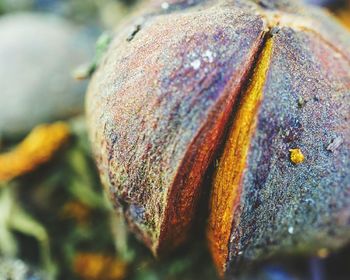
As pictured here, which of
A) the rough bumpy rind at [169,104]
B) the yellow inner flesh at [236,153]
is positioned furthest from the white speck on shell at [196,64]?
the yellow inner flesh at [236,153]

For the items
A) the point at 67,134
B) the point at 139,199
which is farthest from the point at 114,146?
the point at 67,134

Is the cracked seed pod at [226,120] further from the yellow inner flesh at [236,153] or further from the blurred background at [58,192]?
the blurred background at [58,192]

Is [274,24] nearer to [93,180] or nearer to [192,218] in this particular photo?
[192,218]

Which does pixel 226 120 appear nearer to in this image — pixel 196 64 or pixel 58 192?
pixel 196 64

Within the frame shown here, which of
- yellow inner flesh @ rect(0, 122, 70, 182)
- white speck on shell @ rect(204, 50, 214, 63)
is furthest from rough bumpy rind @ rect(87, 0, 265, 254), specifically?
yellow inner flesh @ rect(0, 122, 70, 182)

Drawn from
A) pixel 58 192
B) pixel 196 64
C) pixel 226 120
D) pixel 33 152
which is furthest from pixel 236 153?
pixel 58 192

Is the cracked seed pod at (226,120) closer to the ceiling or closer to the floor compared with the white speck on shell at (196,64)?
closer to the floor
